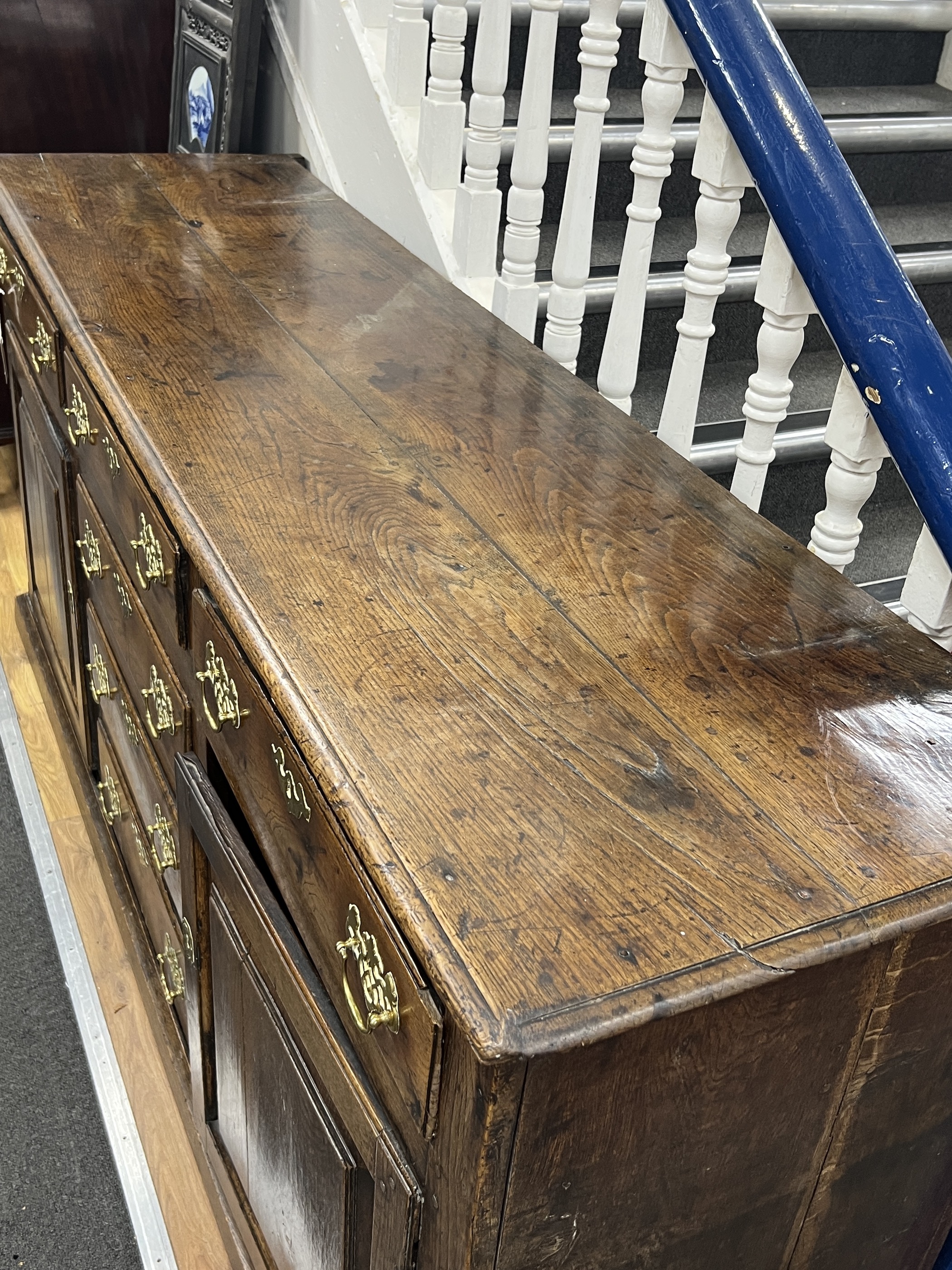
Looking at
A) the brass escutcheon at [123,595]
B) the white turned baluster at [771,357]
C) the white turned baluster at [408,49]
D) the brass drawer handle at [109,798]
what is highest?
the white turned baluster at [408,49]

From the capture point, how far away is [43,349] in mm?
1646

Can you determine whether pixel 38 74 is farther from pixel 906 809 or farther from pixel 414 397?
pixel 906 809

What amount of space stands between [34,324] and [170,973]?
96 centimetres

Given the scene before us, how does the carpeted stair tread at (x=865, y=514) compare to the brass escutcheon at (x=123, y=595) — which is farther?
the carpeted stair tread at (x=865, y=514)

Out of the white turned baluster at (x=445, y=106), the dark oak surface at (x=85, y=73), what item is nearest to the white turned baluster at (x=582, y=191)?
the white turned baluster at (x=445, y=106)

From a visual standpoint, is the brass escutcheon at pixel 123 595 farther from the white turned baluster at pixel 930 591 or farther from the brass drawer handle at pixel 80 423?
the white turned baluster at pixel 930 591

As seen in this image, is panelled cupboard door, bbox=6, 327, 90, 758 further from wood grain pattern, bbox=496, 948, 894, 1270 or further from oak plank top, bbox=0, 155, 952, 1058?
wood grain pattern, bbox=496, 948, 894, 1270

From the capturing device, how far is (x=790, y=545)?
3.43ft

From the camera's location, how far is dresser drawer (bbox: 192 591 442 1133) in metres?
0.69

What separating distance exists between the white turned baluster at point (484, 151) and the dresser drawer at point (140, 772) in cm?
75

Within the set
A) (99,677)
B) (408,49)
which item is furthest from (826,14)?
(99,677)

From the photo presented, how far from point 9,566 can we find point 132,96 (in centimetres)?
109

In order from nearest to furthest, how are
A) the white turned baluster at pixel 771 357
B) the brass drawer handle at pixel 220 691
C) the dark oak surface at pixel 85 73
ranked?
the brass drawer handle at pixel 220 691, the white turned baluster at pixel 771 357, the dark oak surface at pixel 85 73

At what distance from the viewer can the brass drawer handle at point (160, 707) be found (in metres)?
1.23
